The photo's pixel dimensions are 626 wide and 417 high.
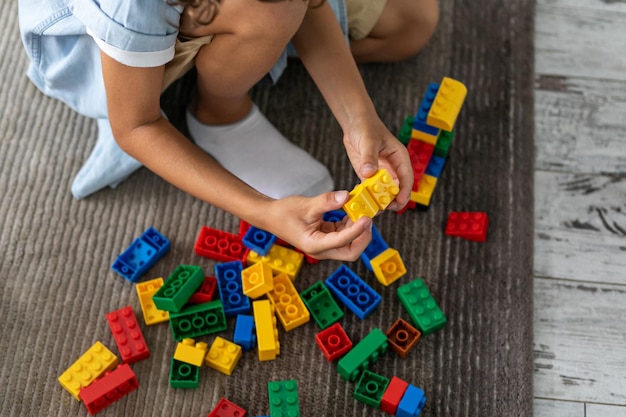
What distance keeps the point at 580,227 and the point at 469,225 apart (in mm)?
187

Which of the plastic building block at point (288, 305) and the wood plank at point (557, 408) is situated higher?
the plastic building block at point (288, 305)

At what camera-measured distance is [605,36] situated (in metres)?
1.30

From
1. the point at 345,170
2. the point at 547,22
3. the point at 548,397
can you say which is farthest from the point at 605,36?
the point at 548,397

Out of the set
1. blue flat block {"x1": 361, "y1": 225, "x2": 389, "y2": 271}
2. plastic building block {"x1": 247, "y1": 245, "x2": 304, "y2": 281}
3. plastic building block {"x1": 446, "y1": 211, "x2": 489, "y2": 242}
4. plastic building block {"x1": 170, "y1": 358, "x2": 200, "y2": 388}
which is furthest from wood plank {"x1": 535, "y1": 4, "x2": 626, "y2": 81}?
plastic building block {"x1": 170, "y1": 358, "x2": 200, "y2": 388}

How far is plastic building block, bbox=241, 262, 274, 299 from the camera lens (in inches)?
39.6

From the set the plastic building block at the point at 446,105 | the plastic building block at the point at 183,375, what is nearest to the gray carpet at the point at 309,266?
the plastic building block at the point at 183,375

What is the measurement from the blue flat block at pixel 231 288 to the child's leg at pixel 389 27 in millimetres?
433

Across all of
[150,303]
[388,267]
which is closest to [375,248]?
[388,267]

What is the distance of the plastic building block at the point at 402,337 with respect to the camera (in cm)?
101

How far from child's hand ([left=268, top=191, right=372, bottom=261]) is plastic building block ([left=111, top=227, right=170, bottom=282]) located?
0.82 feet

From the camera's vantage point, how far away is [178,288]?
100cm

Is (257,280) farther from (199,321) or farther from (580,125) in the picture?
(580,125)

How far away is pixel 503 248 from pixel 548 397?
23 cm

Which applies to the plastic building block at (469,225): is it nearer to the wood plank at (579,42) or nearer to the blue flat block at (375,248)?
the blue flat block at (375,248)
